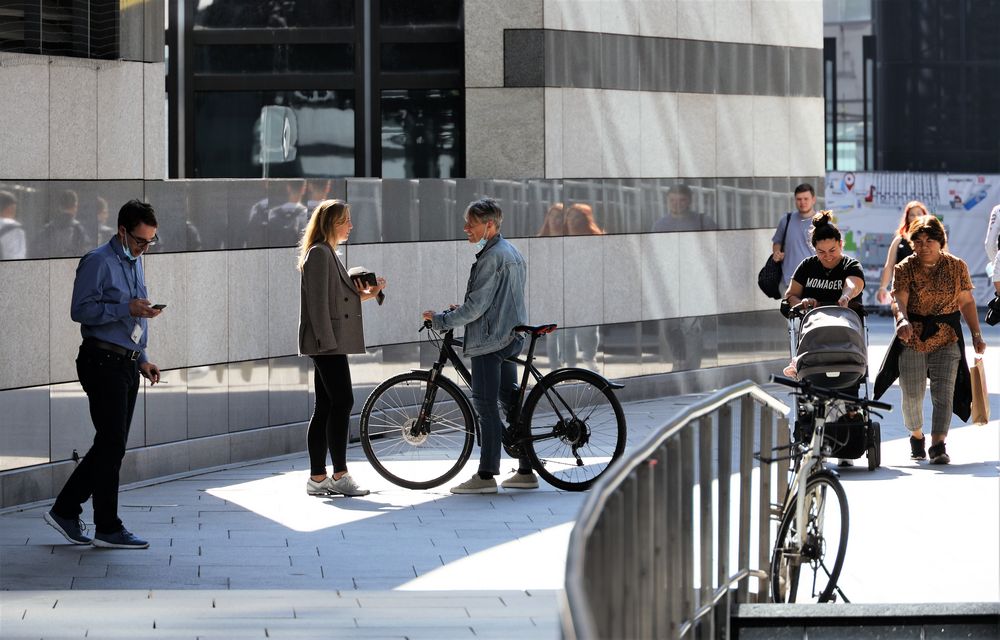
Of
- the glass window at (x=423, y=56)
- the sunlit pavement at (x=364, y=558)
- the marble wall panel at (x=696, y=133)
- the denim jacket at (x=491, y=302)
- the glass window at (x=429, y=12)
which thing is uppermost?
the glass window at (x=429, y=12)

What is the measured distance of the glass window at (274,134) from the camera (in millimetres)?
14469

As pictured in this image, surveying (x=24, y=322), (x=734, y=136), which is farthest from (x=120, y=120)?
(x=734, y=136)

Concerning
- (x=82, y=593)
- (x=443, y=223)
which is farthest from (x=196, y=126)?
(x=82, y=593)

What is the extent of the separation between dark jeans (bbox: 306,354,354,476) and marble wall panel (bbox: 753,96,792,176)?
24.0 ft

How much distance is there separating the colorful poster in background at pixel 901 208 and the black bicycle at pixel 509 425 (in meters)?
15.8

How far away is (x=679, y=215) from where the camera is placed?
15195 millimetres

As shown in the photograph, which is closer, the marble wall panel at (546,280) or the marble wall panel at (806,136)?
the marble wall panel at (546,280)

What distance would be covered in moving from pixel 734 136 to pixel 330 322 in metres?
7.08

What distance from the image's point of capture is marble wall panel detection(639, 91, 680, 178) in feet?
48.4

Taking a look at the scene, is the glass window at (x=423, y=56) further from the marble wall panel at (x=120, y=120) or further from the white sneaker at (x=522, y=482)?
the white sneaker at (x=522, y=482)

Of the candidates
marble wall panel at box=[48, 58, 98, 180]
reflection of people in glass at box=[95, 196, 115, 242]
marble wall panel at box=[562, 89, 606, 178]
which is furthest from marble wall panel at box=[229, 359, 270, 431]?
marble wall panel at box=[562, 89, 606, 178]

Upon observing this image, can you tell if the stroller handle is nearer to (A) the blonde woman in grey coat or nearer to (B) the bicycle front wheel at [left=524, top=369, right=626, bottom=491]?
Result: (B) the bicycle front wheel at [left=524, top=369, right=626, bottom=491]

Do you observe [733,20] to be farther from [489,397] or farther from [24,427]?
[24,427]

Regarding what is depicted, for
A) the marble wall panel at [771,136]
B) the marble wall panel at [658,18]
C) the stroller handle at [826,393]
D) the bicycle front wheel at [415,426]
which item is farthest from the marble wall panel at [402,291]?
the stroller handle at [826,393]
